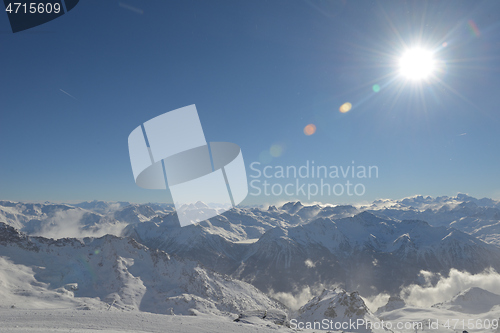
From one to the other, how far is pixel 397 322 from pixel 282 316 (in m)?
110

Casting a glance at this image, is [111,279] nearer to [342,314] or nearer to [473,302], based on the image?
[342,314]

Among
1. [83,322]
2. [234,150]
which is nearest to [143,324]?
[83,322]

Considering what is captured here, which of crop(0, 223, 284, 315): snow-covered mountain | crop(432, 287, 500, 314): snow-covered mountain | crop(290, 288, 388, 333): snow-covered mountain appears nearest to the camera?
crop(0, 223, 284, 315): snow-covered mountain

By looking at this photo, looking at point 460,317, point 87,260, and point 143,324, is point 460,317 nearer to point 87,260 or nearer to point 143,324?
point 143,324

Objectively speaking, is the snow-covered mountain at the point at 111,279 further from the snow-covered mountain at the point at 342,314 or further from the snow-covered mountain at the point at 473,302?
the snow-covered mountain at the point at 473,302

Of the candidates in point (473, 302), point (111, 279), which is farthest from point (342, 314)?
point (473, 302)

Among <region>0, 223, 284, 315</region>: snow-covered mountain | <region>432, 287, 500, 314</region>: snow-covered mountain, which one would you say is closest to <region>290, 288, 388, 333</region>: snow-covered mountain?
<region>0, 223, 284, 315</region>: snow-covered mountain

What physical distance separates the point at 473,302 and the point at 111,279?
9029 inches

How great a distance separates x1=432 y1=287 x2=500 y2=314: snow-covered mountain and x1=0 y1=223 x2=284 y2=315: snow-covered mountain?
125887 mm

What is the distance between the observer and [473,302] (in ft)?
535

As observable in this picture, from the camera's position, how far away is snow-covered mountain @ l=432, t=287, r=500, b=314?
512ft

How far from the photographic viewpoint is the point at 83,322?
35812 millimetres

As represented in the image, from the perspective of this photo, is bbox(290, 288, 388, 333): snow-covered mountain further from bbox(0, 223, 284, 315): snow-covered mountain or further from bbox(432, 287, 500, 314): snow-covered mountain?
bbox(432, 287, 500, 314): snow-covered mountain

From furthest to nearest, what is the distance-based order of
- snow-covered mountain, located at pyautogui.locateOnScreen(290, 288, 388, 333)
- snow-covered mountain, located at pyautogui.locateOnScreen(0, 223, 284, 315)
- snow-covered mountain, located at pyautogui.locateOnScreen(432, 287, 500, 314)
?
1. snow-covered mountain, located at pyautogui.locateOnScreen(432, 287, 500, 314)
2. snow-covered mountain, located at pyautogui.locateOnScreen(290, 288, 388, 333)
3. snow-covered mountain, located at pyautogui.locateOnScreen(0, 223, 284, 315)
